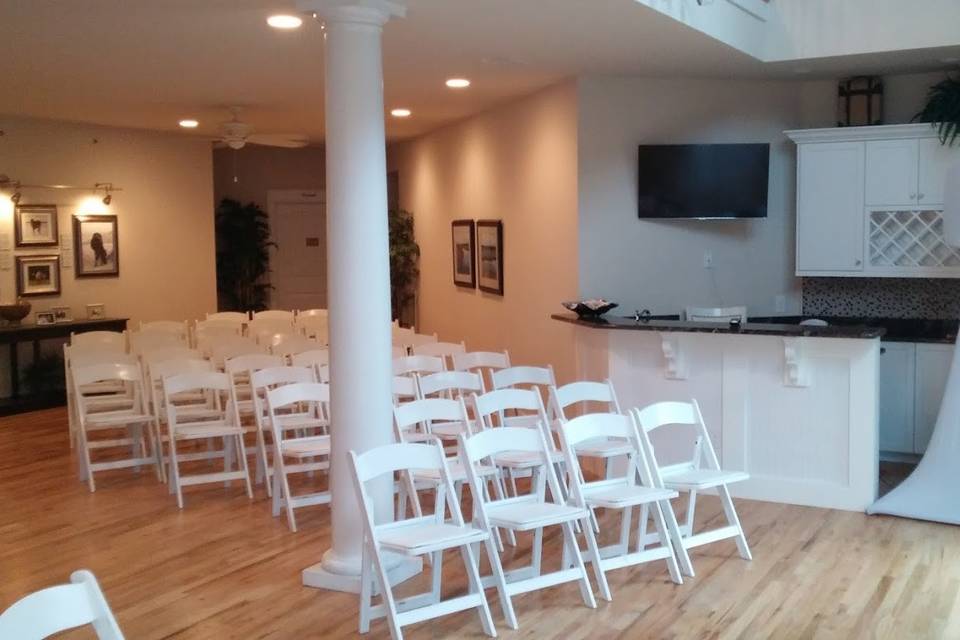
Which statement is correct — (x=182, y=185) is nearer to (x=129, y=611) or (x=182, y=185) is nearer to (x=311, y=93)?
(x=311, y=93)

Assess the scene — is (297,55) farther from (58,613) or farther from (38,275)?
(38,275)

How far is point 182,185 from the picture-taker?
37.6ft

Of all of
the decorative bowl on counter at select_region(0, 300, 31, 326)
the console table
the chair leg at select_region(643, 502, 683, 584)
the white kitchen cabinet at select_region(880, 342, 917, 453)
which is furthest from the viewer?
the decorative bowl on counter at select_region(0, 300, 31, 326)

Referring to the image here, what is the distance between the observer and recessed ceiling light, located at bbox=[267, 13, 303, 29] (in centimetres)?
539

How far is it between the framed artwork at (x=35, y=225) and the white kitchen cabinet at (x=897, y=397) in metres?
7.73

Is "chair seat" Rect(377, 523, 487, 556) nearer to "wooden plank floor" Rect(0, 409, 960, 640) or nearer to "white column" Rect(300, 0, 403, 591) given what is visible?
"wooden plank floor" Rect(0, 409, 960, 640)

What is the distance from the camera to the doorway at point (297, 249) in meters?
13.7

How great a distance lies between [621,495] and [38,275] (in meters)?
7.46

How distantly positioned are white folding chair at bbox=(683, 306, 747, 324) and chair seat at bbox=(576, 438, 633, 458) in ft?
6.09

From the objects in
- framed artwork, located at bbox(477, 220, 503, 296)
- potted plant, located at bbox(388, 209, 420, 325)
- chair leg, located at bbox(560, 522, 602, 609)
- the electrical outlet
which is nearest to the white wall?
the electrical outlet

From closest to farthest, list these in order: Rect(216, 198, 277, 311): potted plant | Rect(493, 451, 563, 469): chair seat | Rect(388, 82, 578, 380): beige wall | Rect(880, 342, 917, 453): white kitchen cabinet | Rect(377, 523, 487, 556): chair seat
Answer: Rect(377, 523, 487, 556): chair seat < Rect(493, 451, 563, 469): chair seat < Rect(880, 342, 917, 453): white kitchen cabinet < Rect(388, 82, 578, 380): beige wall < Rect(216, 198, 277, 311): potted plant

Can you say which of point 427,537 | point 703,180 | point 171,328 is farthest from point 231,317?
point 427,537

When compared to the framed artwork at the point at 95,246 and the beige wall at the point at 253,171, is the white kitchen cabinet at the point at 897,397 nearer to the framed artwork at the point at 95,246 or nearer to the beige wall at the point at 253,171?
the framed artwork at the point at 95,246

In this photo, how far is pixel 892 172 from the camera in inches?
289
